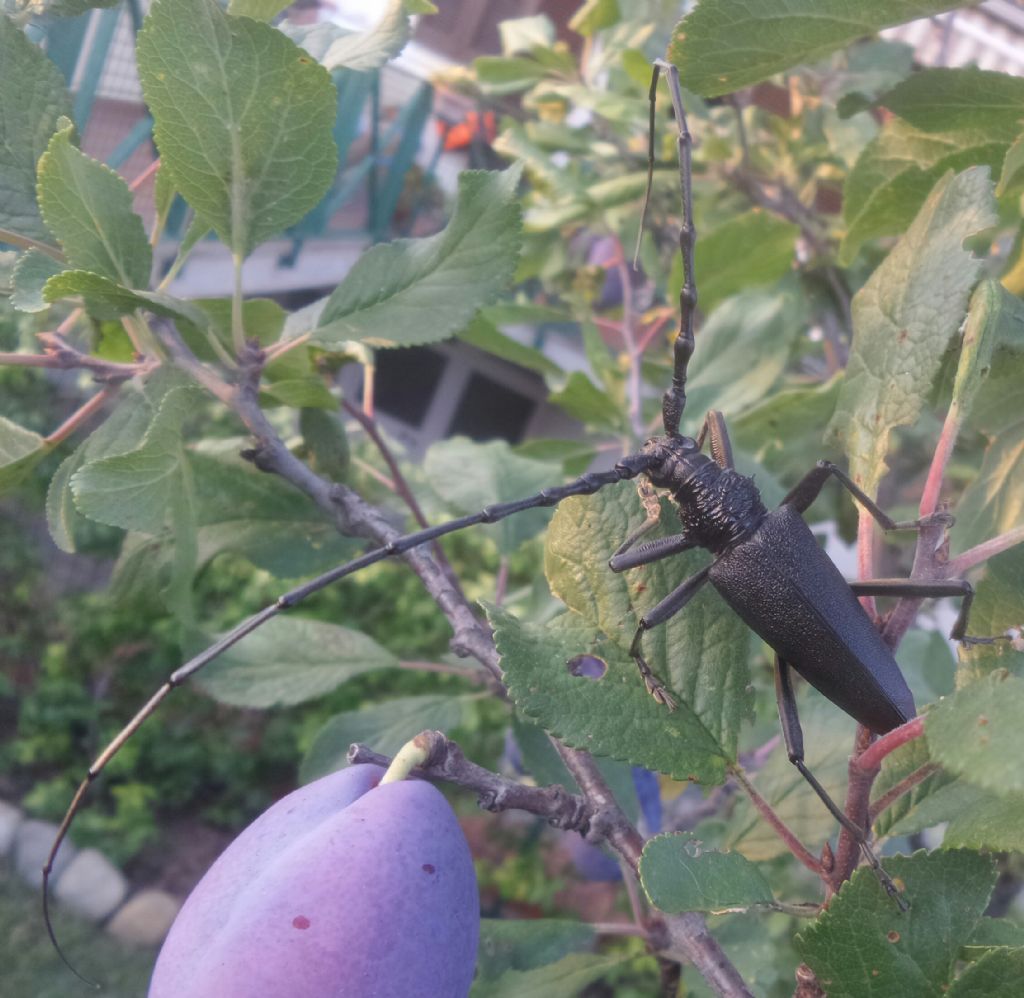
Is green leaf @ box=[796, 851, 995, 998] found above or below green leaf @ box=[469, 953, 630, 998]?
above

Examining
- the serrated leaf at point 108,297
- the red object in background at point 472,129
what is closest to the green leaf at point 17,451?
the serrated leaf at point 108,297

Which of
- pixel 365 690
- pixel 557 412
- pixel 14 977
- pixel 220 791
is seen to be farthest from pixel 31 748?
pixel 557 412

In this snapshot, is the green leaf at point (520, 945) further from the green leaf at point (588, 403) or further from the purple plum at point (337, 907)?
the green leaf at point (588, 403)

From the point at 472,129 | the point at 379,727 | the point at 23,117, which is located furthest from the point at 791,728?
the point at 472,129

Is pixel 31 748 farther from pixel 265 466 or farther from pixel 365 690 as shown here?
pixel 265 466

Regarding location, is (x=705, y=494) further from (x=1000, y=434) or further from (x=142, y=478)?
(x=142, y=478)

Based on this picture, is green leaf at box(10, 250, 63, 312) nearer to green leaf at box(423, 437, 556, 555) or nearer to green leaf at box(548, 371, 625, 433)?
green leaf at box(423, 437, 556, 555)

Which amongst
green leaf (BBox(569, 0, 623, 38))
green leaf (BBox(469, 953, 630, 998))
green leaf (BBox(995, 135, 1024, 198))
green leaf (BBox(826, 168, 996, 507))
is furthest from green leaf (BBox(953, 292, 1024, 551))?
green leaf (BBox(569, 0, 623, 38))
